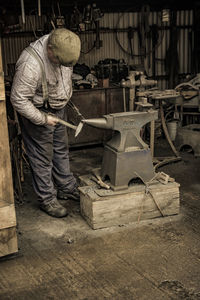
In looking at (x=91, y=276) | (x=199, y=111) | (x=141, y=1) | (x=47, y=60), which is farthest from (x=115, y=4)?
(x=91, y=276)

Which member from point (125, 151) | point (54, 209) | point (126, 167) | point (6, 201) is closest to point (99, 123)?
point (125, 151)

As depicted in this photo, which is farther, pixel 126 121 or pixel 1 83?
pixel 126 121

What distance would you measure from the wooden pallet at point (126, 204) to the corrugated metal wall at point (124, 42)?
349 cm

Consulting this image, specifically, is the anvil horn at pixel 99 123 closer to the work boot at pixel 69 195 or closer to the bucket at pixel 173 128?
the work boot at pixel 69 195

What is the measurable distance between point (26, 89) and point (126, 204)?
136 centimetres

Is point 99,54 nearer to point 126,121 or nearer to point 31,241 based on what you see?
point 126,121

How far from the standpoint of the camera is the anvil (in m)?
3.82

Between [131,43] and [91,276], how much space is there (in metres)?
5.21

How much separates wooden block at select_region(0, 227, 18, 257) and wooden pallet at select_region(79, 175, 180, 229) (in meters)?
0.77

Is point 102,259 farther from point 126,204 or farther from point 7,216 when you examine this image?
point 7,216

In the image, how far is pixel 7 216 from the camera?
319 cm

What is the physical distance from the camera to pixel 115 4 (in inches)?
282

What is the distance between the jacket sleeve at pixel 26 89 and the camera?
3559mm

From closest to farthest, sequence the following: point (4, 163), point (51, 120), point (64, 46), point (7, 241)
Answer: point (4, 163) → point (7, 241) → point (64, 46) → point (51, 120)
